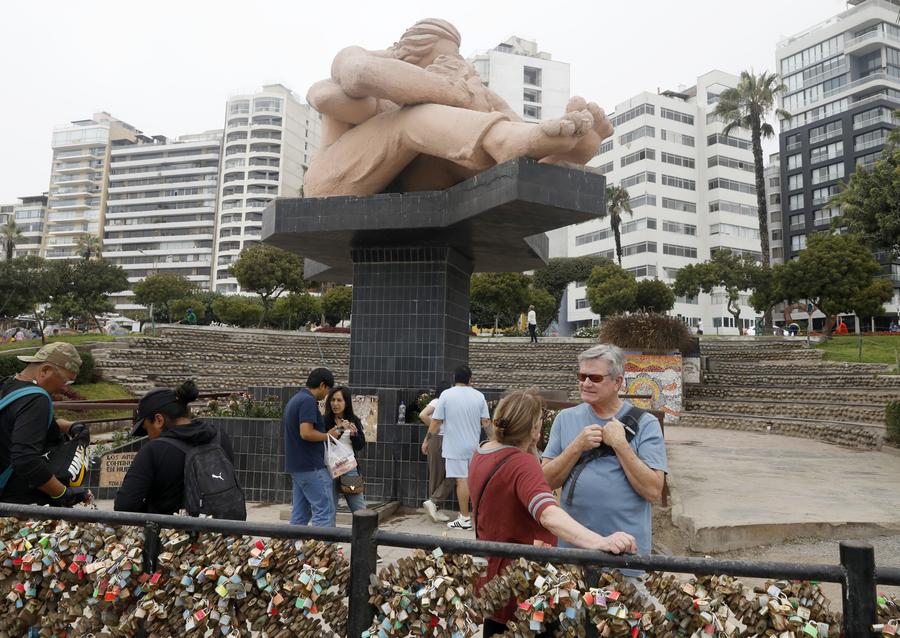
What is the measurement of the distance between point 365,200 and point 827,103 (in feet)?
214

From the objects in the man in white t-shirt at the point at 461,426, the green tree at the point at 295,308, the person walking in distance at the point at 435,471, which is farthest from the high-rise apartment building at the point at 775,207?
the man in white t-shirt at the point at 461,426

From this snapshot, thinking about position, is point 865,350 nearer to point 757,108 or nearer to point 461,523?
point 757,108

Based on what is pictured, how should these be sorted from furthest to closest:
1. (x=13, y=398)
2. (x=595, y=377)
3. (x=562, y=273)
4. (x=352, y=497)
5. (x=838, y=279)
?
(x=562, y=273) < (x=838, y=279) < (x=352, y=497) < (x=13, y=398) < (x=595, y=377)

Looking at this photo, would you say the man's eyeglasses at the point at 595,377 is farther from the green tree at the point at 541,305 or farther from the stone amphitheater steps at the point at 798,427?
the green tree at the point at 541,305

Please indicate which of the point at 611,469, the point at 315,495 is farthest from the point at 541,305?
the point at 611,469

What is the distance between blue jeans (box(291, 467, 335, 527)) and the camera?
16.6 ft

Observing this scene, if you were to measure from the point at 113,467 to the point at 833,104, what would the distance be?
68.0 m

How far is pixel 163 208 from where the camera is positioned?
89.1 m

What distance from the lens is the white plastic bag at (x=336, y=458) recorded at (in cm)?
521

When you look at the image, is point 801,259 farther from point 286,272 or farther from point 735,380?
point 286,272

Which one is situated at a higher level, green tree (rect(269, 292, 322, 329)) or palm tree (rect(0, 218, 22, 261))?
palm tree (rect(0, 218, 22, 261))

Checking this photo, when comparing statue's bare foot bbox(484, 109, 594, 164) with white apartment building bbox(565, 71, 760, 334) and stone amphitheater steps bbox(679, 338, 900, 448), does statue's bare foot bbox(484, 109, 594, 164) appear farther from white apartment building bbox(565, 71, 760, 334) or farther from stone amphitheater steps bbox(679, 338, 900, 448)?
white apartment building bbox(565, 71, 760, 334)

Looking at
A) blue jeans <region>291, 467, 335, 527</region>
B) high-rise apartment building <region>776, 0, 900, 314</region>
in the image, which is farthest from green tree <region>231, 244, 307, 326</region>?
high-rise apartment building <region>776, 0, 900, 314</region>

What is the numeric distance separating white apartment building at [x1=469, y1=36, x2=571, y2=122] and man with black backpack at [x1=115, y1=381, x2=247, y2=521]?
68.4 meters
